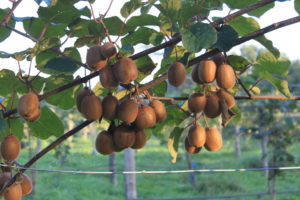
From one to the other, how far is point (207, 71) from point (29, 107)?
0.33 m

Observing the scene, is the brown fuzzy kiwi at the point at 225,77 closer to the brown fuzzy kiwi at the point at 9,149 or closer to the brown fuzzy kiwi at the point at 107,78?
the brown fuzzy kiwi at the point at 107,78

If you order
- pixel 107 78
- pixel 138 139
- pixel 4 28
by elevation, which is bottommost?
pixel 138 139

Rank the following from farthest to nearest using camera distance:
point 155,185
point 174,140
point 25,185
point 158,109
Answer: point 155,185 → point 174,140 → point 25,185 → point 158,109

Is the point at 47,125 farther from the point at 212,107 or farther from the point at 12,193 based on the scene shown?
the point at 212,107

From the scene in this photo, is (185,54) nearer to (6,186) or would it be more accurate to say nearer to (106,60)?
(106,60)

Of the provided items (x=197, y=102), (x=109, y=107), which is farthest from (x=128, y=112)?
(x=197, y=102)

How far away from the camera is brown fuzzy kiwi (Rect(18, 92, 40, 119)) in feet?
2.36

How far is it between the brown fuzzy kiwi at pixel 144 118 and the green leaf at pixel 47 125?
0.31 m

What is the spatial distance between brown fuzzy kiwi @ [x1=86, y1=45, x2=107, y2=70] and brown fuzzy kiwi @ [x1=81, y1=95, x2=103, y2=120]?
6 centimetres

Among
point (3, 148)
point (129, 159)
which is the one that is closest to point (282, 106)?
point (129, 159)

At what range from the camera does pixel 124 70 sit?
0.69 m

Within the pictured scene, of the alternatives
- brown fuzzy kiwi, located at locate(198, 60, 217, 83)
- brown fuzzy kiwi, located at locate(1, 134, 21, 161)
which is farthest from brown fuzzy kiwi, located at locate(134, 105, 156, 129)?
brown fuzzy kiwi, located at locate(1, 134, 21, 161)

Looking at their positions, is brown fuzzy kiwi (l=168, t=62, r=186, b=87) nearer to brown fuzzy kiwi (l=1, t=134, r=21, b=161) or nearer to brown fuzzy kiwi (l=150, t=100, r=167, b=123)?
brown fuzzy kiwi (l=150, t=100, r=167, b=123)

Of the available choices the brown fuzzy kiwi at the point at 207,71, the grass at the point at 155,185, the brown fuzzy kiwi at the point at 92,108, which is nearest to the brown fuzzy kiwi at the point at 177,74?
the brown fuzzy kiwi at the point at 207,71
